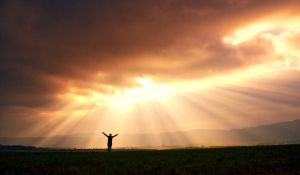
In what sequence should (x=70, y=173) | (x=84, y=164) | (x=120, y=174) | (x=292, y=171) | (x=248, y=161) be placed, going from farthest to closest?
(x=84, y=164) → (x=248, y=161) → (x=70, y=173) → (x=120, y=174) → (x=292, y=171)

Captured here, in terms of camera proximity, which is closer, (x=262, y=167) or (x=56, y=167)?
(x=262, y=167)

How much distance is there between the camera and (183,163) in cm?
2700

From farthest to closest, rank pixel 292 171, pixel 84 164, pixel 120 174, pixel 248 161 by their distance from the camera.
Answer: pixel 84 164 < pixel 248 161 < pixel 120 174 < pixel 292 171

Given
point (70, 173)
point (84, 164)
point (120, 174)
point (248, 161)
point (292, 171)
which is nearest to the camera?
point (292, 171)

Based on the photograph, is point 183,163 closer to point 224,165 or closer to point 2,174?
point 224,165

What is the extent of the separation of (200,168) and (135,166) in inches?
197

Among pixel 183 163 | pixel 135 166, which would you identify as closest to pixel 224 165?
pixel 183 163

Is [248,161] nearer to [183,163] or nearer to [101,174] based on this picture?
[183,163]

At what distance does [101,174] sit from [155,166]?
4.47 m

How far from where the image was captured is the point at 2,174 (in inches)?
938

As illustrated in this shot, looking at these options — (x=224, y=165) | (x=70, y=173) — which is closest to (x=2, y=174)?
(x=70, y=173)

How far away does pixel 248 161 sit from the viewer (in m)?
25.9

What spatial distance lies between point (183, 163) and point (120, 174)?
611 centimetres

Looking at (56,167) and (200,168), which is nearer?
(200,168)
